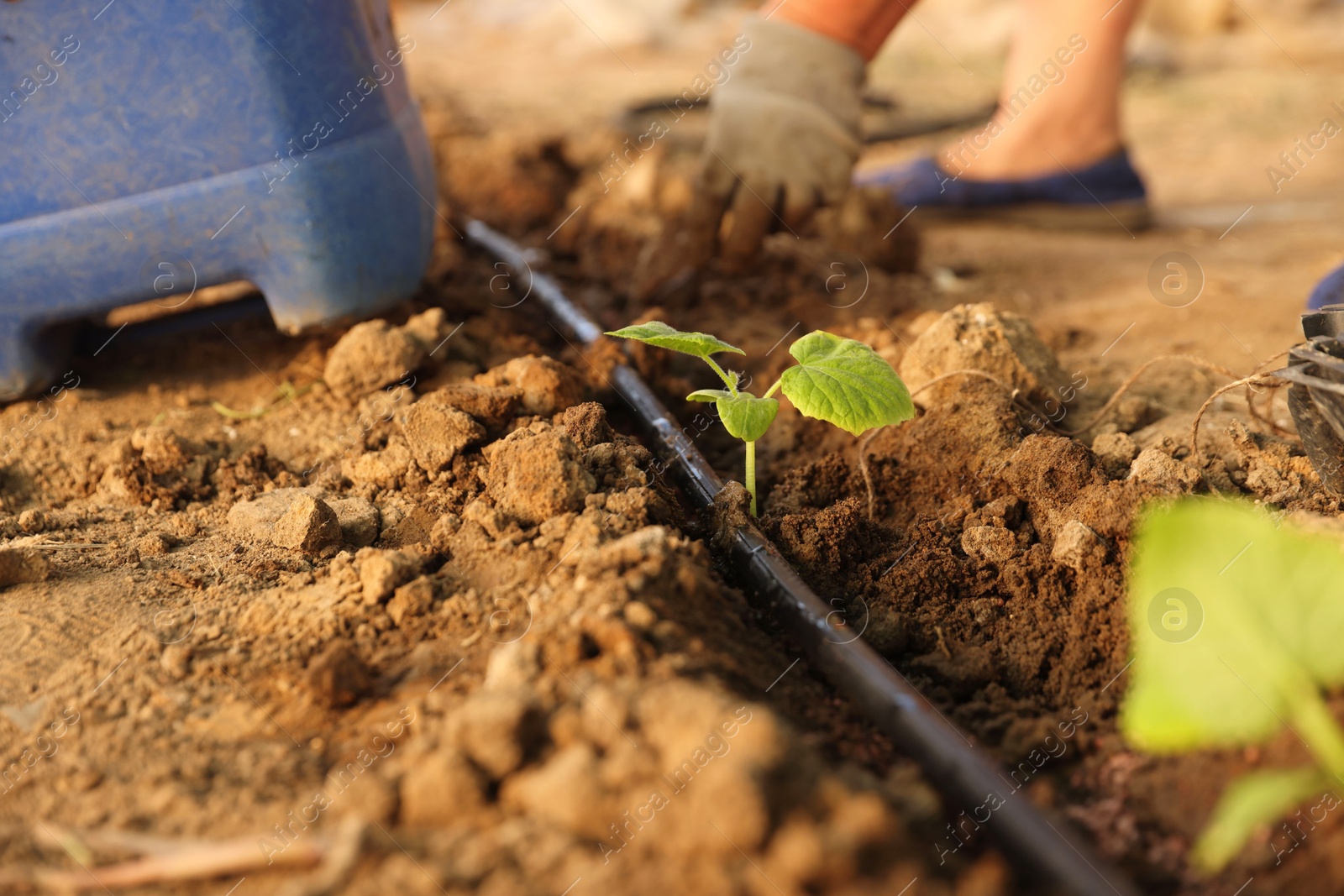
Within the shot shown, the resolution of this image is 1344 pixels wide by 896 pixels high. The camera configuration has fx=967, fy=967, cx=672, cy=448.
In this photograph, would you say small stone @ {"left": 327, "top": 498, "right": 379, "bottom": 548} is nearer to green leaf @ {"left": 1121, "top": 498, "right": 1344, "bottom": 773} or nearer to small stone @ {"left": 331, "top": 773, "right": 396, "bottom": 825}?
small stone @ {"left": 331, "top": 773, "right": 396, "bottom": 825}

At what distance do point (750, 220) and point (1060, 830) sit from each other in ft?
6.58

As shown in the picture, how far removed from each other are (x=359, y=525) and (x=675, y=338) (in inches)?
24.9

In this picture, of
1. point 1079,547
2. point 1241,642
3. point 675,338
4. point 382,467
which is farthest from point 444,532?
point 1241,642

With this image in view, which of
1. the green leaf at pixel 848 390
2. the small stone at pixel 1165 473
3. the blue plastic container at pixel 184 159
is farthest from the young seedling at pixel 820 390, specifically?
the blue plastic container at pixel 184 159

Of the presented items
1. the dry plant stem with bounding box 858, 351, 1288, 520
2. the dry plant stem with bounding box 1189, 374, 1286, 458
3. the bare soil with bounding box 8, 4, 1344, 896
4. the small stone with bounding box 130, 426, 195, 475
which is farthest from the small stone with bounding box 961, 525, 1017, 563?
the small stone with bounding box 130, 426, 195, 475

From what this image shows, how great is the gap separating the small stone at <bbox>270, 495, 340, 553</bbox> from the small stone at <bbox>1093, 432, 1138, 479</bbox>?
51.9 inches

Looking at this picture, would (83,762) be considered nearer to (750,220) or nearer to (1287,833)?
(1287,833)

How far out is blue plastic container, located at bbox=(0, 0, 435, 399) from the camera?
1873 millimetres

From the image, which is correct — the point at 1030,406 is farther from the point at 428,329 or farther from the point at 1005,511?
the point at 428,329

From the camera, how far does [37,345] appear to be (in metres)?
2.11

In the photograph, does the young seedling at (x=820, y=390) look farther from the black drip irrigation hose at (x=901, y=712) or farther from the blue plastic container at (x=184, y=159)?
the blue plastic container at (x=184, y=159)

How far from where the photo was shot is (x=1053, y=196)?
358 cm

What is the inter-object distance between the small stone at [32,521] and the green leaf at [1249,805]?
1870mm

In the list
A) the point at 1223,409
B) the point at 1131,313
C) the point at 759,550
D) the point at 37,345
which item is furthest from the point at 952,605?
the point at 37,345
